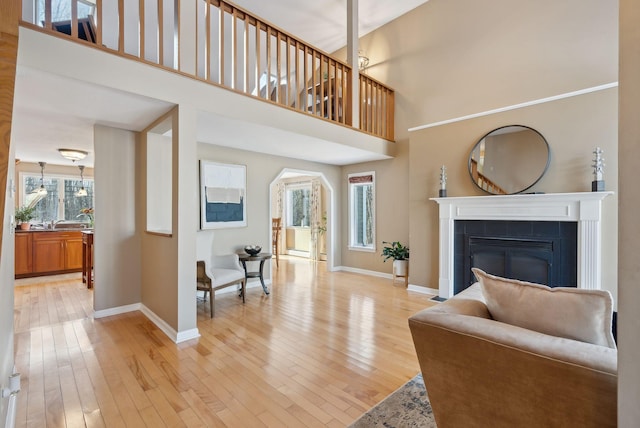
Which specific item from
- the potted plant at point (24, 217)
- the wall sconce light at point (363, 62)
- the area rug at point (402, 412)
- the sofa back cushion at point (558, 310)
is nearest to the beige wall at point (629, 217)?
the sofa back cushion at point (558, 310)

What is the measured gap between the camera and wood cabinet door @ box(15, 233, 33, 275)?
17.0ft

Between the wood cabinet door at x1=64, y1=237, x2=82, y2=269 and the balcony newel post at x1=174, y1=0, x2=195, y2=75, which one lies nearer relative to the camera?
the balcony newel post at x1=174, y1=0, x2=195, y2=75

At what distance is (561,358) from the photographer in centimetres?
95

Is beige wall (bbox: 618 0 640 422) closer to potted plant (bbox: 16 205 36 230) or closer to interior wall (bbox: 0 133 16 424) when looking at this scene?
interior wall (bbox: 0 133 16 424)

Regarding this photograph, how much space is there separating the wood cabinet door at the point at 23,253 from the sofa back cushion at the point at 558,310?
715 centimetres

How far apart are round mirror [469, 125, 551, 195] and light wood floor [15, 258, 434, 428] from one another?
1861mm

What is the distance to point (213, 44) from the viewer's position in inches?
222

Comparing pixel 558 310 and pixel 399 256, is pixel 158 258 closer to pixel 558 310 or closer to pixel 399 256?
pixel 558 310

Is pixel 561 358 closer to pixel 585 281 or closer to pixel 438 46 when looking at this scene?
pixel 585 281

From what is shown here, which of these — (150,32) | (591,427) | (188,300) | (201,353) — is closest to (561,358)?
(591,427)

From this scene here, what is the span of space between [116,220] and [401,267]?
420 centimetres

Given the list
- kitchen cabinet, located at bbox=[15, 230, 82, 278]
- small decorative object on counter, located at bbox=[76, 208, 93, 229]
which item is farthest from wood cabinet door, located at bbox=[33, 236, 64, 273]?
small decorative object on counter, located at bbox=[76, 208, 93, 229]

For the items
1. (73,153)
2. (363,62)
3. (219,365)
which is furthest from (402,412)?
(363,62)

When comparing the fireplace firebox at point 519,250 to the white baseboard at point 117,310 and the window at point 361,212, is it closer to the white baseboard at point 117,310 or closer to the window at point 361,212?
the window at point 361,212
